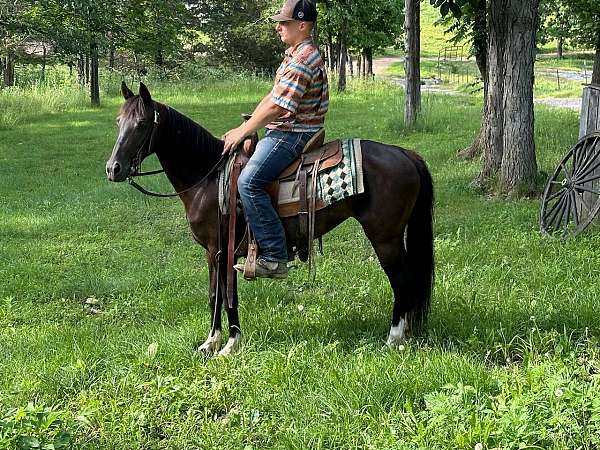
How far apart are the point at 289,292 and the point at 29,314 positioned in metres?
2.38

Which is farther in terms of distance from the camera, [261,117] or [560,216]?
[560,216]

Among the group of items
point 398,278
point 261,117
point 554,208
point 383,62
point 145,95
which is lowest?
point 398,278

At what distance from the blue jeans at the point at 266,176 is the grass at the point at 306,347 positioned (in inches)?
34.4

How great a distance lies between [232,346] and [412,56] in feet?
38.1

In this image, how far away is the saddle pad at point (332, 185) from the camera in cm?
462

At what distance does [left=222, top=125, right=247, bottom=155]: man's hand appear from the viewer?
4754mm

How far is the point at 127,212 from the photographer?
10094 mm

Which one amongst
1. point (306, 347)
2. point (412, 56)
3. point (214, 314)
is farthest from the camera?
point (412, 56)

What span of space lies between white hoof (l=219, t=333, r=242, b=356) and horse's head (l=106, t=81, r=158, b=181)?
56.4 inches

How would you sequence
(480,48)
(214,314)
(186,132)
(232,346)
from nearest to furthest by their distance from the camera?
(186,132)
(232,346)
(214,314)
(480,48)

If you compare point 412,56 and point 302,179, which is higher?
point 412,56

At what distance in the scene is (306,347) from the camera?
15.7 feet

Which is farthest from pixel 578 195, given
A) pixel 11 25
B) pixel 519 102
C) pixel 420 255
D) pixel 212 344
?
pixel 11 25

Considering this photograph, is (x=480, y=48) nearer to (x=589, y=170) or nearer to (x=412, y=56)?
(x=412, y=56)
